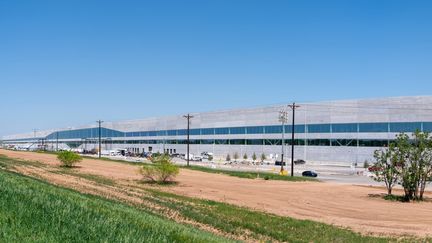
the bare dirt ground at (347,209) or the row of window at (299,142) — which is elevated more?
the row of window at (299,142)

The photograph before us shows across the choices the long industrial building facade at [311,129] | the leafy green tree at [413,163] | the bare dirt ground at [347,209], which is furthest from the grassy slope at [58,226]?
the long industrial building facade at [311,129]

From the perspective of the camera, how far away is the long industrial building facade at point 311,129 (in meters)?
85.2

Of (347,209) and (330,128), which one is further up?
(330,128)

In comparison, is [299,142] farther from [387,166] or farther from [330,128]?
[387,166]

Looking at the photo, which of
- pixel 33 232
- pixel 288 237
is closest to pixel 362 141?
pixel 288 237

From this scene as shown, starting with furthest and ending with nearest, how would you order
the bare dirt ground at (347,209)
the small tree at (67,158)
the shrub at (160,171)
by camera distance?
the small tree at (67,158) < the shrub at (160,171) < the bare dirt ground at (347,209)

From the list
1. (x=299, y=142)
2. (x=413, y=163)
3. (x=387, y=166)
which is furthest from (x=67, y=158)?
(x=299, y=142)

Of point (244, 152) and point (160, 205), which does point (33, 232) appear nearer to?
point (160, 205)

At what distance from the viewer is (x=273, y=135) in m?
109

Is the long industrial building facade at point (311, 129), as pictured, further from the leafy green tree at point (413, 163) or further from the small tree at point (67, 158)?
the small tree at point (67, 158)

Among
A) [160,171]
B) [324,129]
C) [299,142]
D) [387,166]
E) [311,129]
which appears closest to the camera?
[387,166]

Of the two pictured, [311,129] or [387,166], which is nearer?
[387,166]

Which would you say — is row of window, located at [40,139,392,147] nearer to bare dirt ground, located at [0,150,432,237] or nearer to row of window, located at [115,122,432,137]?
row of window, located at [115,122,432,137]

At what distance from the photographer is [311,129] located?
10019 cm
